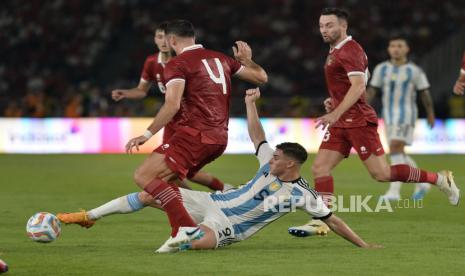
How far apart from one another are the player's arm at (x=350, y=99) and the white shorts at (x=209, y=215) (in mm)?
1132

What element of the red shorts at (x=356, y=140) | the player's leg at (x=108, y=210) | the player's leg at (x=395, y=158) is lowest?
the player's leg at (x=395, y=158)

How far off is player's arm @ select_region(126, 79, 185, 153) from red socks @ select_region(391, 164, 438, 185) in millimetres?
2822

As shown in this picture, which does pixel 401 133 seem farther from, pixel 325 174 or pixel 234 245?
pixel 234 245

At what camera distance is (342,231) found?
8.34m

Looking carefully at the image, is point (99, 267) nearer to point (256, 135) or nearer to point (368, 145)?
point (256, 135)

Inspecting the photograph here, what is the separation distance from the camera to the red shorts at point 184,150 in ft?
27.9

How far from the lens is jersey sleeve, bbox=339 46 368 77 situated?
9.50 m

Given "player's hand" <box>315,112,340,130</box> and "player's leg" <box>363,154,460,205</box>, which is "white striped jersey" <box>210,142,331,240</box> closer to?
"player's hand" <box>315,112,340,130</box>

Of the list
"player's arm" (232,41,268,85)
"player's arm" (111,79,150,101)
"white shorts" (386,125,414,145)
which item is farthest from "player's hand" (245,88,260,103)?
"white shorts" (386,125,414,145)

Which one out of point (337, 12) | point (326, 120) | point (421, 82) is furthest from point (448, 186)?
point (421, 82)

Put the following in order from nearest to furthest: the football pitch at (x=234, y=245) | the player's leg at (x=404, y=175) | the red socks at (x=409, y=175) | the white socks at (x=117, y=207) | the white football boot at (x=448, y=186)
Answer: the football pitch at (x=234, y=245), the white socks at (x=117, y=207), the player's leg at (x=404, y=175), the red socks at (x=409, y=175), the white football boot at (x=448, y=186)

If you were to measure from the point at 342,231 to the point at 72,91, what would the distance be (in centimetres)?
2013

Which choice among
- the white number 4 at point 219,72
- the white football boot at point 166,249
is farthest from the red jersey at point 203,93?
the white football boot at point 166,249

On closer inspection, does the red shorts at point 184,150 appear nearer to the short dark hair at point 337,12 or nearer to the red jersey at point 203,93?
the red jersey at point 203,93
